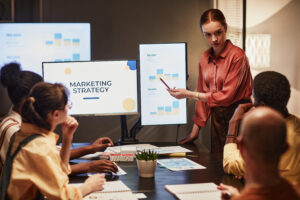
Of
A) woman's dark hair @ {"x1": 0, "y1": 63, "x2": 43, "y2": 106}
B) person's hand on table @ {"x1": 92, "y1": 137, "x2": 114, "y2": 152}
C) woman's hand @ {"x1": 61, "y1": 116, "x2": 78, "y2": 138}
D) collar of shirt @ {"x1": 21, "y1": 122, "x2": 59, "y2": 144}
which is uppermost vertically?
woman's dark hair @ {"x1": 0, "y1": 63, "x2": 43, "y2": 106}

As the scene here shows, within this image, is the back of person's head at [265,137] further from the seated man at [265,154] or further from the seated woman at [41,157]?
the seated woman at [41,157]

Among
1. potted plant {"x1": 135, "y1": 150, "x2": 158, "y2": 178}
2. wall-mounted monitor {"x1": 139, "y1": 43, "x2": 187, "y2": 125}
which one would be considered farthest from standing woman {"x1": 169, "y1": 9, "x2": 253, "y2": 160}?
potted plant {"x1": 135, "y1": 150, "x2": 158, "y2": 178}

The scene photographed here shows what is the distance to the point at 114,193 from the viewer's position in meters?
1.96

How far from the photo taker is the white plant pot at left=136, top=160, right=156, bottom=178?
224cm

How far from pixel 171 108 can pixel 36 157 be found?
7.75 feet

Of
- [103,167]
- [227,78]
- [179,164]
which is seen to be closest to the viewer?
[103,167]

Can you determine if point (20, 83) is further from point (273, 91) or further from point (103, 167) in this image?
point (273, 91)

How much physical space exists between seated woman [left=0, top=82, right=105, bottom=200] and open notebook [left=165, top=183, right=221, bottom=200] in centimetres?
34

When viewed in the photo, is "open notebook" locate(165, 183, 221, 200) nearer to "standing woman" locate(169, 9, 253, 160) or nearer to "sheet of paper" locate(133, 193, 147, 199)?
"sheet of paper" locate(133, 193, 147, 199)

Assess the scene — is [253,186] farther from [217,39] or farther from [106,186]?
[217,39]

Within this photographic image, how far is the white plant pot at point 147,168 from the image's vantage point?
2243mm

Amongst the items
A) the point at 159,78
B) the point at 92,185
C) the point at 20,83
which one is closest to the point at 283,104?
the point at 92,185

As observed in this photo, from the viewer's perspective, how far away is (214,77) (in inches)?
133

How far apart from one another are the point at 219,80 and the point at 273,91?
155 centimetres
